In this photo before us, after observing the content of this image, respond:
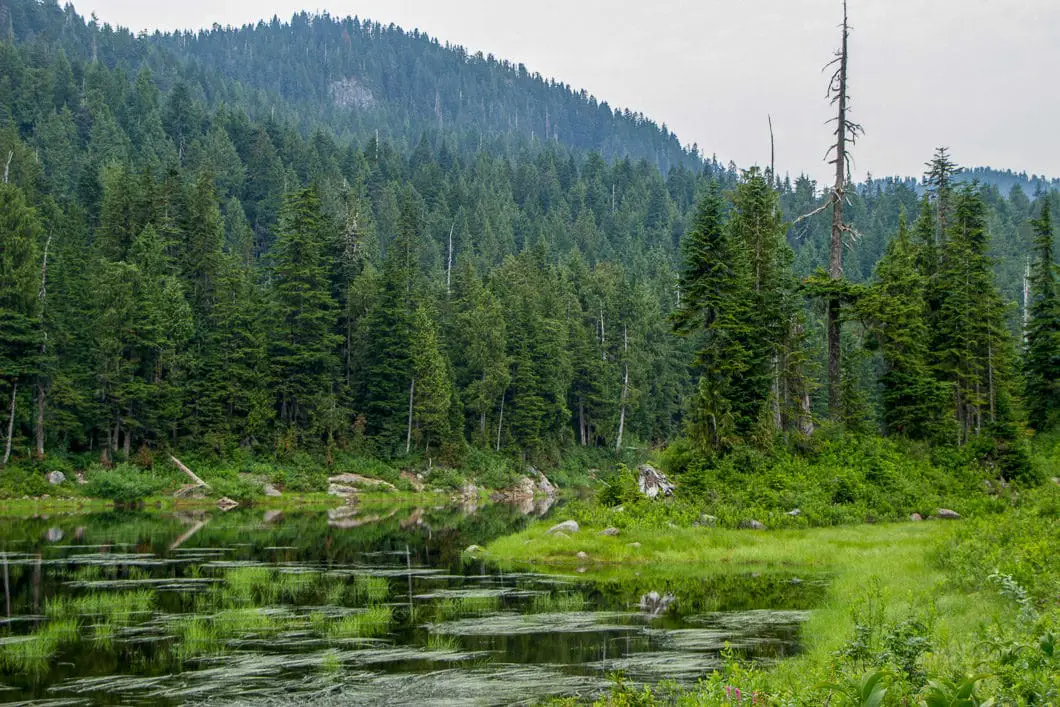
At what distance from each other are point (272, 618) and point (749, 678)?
15.2 metres

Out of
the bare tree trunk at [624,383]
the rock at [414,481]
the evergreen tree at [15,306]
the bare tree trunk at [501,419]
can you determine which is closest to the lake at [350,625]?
the evergreen tree at [15,306]

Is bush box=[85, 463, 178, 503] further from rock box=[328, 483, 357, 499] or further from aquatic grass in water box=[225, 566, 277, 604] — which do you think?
aquatic grass in water box=[225, 566, 277, 604]

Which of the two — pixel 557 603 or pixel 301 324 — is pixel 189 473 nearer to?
pixel 301 324

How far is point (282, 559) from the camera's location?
114 ft

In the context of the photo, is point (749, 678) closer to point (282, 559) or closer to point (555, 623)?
point (555, 623)

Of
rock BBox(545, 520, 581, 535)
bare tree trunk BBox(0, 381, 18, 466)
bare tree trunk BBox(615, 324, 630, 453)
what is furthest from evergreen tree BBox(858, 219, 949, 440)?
bare tree trunk BBox(0, 381, 18, 466)

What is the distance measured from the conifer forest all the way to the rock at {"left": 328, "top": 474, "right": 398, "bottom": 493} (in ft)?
3.03

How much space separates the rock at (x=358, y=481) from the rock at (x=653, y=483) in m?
39.7

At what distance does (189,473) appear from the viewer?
6919 centimetres

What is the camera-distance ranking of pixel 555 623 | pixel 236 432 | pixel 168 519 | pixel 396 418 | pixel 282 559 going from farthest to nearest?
pixel 396 418 < pixel 236 432 < pixel 168 519 < pixel 282 559 < pixel 555 623

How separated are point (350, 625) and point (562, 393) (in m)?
77.8

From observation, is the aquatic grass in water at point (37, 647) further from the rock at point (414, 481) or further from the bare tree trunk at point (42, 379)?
the rock at point (414, 481)

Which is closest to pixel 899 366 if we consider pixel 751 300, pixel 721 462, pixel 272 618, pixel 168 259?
pixel 751 300

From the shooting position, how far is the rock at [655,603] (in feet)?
77.3
